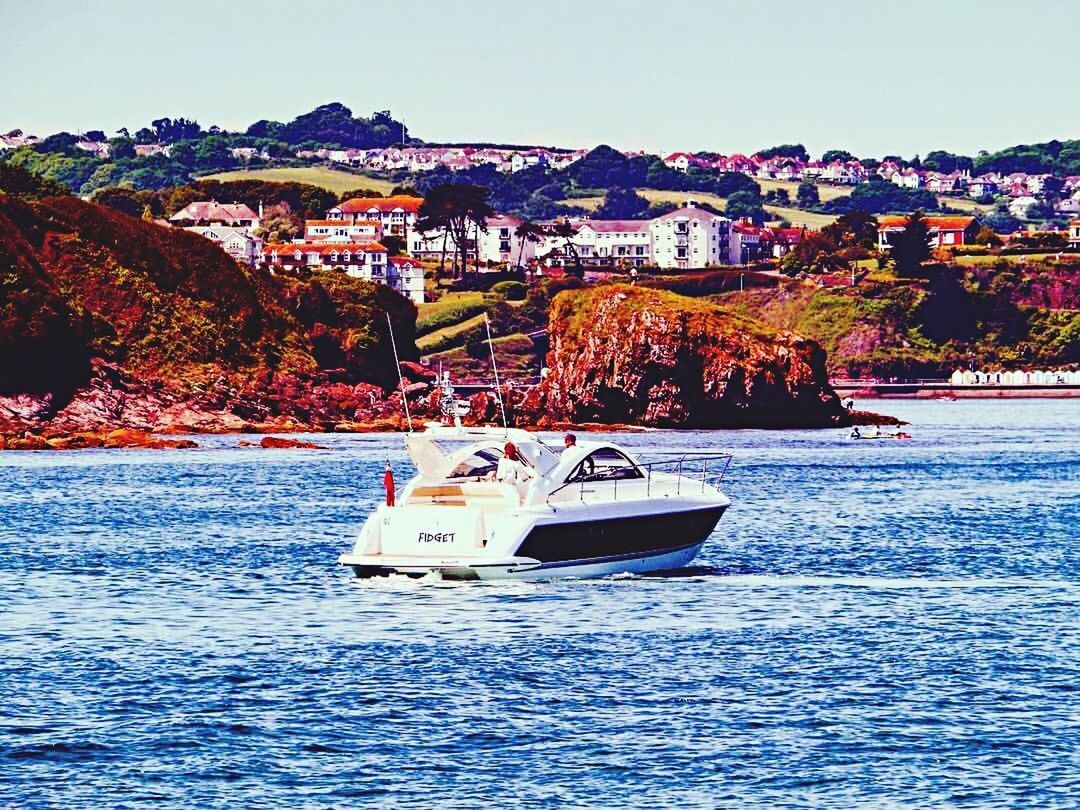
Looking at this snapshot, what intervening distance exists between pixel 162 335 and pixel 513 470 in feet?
382

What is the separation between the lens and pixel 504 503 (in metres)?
42.6

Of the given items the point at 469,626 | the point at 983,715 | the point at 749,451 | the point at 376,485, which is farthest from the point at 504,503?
the point at 749,451

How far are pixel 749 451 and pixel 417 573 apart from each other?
238 ft

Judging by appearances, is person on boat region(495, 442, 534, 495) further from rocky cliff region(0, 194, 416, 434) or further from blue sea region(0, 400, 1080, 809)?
rocky cliff region(0, 194, 416, 434)

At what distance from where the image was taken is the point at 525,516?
1636 inches

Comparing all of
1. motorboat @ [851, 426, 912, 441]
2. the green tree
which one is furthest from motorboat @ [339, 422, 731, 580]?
the green tree

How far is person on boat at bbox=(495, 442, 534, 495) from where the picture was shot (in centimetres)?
4269

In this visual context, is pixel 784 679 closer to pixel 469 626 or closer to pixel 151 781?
pixel 469 626

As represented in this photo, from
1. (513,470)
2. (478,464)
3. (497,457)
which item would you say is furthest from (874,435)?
(513,470)

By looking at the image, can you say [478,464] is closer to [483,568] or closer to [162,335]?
[483,568]

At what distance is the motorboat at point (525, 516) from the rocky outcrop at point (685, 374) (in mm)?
107354

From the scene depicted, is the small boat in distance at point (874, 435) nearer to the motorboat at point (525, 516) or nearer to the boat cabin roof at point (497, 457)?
the motorboat at point (525, 516)

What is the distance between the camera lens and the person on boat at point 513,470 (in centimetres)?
4269

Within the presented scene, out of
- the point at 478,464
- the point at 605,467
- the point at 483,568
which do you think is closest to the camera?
the point at 483,568
